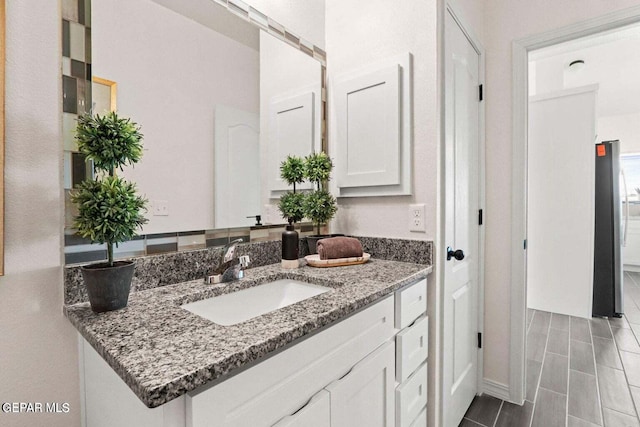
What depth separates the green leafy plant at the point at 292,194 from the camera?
153cm

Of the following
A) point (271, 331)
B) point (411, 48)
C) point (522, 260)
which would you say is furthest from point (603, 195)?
point (271, 331)

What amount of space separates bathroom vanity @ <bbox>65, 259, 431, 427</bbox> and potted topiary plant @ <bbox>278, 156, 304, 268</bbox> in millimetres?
125

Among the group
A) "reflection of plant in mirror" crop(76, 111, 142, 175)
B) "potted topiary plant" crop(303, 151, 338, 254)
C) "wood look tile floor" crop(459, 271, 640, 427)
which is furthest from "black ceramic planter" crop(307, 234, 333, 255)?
"wood look tile floor" crop(459, 271, 640, 427)

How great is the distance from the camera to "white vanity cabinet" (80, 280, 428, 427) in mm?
603

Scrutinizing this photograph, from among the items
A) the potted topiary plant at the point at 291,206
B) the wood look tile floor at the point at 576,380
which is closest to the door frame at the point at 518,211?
the wood look tile floor at the point at 576,380

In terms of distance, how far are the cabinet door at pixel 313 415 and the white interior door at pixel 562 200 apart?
316 centimetres

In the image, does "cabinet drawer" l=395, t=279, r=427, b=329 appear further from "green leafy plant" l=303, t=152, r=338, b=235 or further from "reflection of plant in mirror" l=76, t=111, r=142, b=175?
"reflection of plant in mirror" l=76, t=111, r=142, b=175

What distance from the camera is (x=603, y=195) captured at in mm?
3283

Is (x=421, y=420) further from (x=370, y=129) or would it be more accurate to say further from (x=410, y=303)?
(x=370, y=129)

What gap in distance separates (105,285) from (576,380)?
276 centimetres

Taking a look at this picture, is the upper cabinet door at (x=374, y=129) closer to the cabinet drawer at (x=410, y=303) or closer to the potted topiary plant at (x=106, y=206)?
the cabinet drawer at (x=410, y=303)

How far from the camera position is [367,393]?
1020 mm

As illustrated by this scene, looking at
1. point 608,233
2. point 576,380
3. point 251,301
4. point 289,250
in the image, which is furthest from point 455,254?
point 608,233

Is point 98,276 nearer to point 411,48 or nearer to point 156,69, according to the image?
point 156,69
